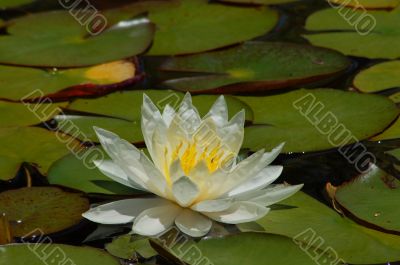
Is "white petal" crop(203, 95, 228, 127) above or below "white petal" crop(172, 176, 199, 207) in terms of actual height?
above

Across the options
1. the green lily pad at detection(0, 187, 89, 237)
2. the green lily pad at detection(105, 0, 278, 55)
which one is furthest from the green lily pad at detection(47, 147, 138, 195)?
the green lily pad at detection(105, 0, 278, 55)

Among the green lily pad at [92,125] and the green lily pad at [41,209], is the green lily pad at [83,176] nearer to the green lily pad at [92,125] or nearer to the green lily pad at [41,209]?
the green lily pad at [41,209]

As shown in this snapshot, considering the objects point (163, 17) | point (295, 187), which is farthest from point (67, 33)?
point (295, 187)

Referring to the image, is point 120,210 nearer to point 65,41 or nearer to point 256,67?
point 256,67

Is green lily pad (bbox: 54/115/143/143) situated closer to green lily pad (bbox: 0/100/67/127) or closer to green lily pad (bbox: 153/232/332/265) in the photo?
green lily pad (bbox: 0/100/67/127)

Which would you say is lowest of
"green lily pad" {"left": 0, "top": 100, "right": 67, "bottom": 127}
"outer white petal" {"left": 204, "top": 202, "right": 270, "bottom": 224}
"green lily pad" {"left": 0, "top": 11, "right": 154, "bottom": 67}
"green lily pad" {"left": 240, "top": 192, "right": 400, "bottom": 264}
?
"green lily pad" {"left": 0, "top": 100, "right": 67, "bottom": 127}

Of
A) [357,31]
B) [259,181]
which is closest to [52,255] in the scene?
[259,181]

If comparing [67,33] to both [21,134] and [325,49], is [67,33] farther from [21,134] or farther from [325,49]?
[325,49]
